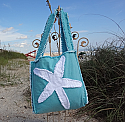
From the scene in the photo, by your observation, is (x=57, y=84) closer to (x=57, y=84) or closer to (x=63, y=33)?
(x=57, y=84)

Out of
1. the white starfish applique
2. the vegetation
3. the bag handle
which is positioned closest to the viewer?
the white starfish applique

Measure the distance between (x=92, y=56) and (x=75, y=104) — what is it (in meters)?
1.12

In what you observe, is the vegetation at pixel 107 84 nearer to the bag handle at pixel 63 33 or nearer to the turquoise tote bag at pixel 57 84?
the turquoise tote bag at pixel 57 84

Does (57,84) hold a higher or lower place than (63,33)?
lower

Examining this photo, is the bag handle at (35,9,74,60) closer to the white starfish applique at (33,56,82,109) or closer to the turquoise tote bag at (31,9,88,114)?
the turquoise tote bag at (31,9,88,114)

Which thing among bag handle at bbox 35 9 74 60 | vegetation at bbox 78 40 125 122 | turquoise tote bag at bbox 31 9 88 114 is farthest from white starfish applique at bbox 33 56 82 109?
vegetation at bbox 78 40 125 122

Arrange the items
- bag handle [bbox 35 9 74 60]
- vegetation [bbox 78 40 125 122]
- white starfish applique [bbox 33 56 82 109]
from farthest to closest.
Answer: vegetation [bbox 78 40 125 122] → bag handle [bbox 35 9 74 60] → white starfish applique [bbox 33 56 82 109]

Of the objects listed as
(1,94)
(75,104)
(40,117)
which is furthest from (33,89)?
(1,94)

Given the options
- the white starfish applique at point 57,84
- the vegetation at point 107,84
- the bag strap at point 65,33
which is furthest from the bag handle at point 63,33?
the vegetation at point 107,84

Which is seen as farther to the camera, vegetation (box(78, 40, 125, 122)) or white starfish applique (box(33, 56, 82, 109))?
vegetation (box(78, 40, 125, 122))

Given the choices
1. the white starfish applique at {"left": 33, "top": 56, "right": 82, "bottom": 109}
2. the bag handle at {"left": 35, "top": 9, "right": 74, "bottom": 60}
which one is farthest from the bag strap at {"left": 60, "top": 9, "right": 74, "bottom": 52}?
the white starfish applique at {"left": 33, "top": 56, "right": 82, "bottom": 109}

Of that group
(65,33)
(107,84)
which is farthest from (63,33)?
(107,84)

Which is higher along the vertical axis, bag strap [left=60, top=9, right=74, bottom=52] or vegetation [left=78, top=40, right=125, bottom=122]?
bag strap [left=60, top=9, right=74, bottom=52]

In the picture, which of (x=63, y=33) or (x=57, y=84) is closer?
(x=57, y=84)
